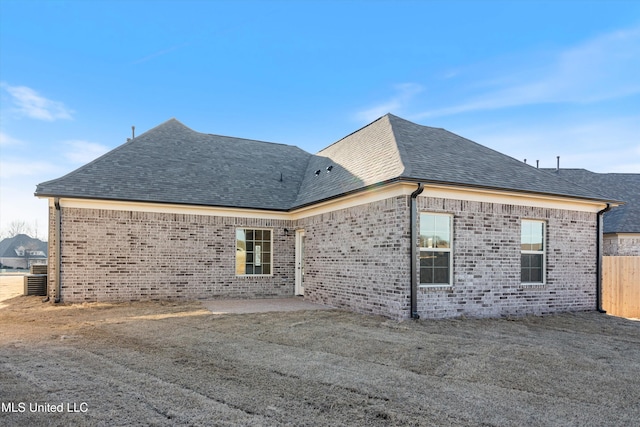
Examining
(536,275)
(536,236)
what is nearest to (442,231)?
(536,236)

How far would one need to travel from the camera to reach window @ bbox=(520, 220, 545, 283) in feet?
35.4

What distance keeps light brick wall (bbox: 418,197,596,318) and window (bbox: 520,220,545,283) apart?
174 millimetres

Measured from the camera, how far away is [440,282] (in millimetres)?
9617

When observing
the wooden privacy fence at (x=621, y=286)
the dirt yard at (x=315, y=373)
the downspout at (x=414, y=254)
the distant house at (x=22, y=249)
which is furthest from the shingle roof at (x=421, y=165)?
the distant house at (x=22, y=249)

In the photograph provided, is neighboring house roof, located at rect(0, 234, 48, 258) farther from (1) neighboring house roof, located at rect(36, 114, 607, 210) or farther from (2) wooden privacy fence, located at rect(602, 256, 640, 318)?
(2) wooden privacy fence, located at rect(602, 256, 640, 318)

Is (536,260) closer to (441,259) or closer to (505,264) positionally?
(505,264)

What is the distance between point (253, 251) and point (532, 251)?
28.7ft

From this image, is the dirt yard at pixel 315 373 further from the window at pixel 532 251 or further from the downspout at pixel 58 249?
the downspout at pixel 58 249

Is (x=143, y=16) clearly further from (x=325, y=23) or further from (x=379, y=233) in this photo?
(x=379, y=233)

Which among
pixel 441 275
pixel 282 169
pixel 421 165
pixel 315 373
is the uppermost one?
pixel 282 169

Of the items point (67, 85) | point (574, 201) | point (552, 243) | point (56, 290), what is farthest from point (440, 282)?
Result: point (67, 85)

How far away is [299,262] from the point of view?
1442cm

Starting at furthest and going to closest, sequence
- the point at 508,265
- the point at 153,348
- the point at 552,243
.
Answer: the point at 552,243
the point at 508,265
the point at 153,348

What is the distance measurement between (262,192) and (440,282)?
296 inches
